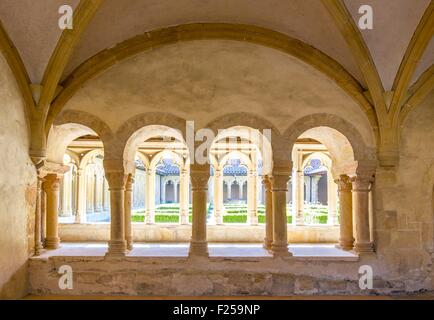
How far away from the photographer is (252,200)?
10445mm

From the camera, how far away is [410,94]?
673 centimetres

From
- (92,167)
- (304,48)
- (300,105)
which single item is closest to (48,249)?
(300,105)

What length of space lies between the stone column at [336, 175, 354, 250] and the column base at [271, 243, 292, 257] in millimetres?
1385

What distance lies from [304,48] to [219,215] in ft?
15.5

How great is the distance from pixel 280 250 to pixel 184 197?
4.37 meters

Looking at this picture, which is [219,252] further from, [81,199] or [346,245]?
[81,199]

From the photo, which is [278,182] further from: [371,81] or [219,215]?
[219,215]

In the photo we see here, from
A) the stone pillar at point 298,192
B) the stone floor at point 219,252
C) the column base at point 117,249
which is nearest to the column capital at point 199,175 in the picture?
the stone floor at point 219,252

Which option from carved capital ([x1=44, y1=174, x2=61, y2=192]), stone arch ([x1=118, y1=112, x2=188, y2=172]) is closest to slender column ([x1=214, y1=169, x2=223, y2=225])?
stone arch ([x1=118, y1=112, x2=188, y2=172])

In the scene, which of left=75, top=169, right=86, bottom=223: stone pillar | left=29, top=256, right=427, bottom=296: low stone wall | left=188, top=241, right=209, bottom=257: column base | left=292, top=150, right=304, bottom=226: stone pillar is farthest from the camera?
left=75, top=169, right=86, bottom=223: stone pillar

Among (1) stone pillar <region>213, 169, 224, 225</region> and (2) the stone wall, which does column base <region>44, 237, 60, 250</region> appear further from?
(1) stone pillar <region>213, 169, 224, 225</region>

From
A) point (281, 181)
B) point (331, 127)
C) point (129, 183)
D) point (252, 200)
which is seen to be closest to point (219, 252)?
point (281, 181)

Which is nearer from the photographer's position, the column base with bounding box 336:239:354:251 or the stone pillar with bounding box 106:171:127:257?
the stone pillar with bounding box 106:171:127:257

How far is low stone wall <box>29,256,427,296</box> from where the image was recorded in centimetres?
667
